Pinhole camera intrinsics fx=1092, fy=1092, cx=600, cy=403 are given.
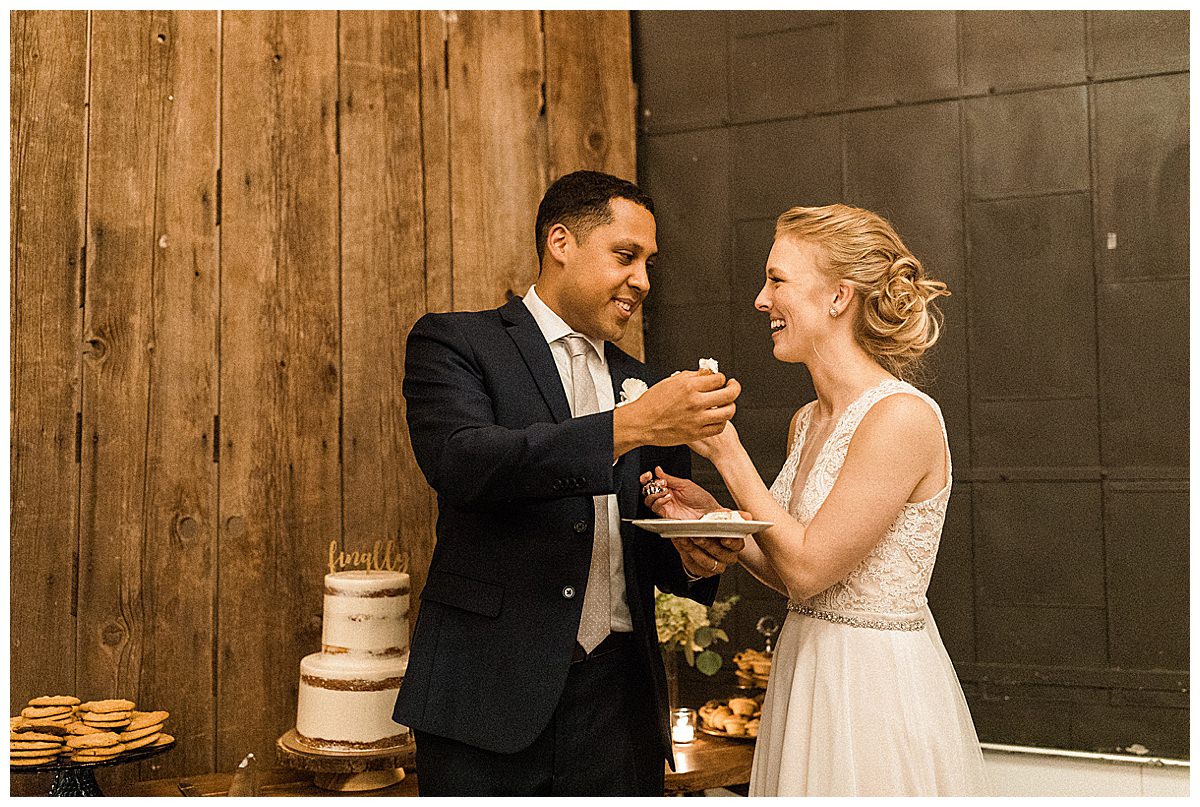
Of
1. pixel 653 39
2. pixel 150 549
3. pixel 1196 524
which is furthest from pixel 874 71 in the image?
pixel 150 549

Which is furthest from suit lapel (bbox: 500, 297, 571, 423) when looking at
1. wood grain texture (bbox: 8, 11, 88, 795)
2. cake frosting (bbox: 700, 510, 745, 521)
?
wood grain texture (bbox: 8, 11, 88, 795)

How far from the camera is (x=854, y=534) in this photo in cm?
232

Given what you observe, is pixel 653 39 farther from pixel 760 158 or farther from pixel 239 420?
pixel 239 420

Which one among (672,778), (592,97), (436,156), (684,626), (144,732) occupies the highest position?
(592,97)

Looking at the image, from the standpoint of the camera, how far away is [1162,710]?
3609 mm

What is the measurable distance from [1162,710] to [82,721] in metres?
3.31

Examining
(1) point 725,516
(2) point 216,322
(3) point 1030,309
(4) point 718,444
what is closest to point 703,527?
(1) point 725,516

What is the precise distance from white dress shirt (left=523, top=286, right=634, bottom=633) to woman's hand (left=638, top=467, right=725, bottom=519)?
0.32ft

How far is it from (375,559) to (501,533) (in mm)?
1106

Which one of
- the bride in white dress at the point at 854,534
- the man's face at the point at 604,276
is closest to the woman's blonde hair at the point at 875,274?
the bride in white dress at the point at 854,534

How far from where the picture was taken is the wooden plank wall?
3123mm

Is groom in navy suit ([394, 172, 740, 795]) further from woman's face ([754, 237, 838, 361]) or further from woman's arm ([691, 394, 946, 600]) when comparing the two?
woman's face ([754, 237, 838, 361])

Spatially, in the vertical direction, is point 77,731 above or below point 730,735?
above

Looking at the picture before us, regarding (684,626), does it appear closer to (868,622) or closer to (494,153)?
(868,622)
